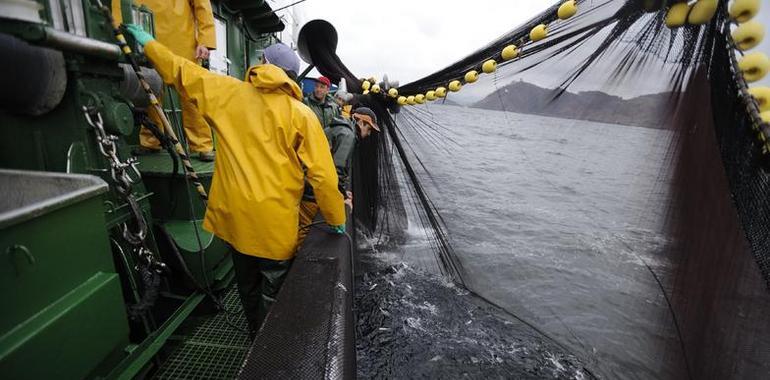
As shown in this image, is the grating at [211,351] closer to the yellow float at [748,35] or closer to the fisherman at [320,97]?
the yellow float at [748,35]

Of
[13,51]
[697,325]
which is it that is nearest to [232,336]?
[13,51]

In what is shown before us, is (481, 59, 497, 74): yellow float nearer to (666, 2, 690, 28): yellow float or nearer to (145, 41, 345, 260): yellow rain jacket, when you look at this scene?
(666, 2, 690, 28): yellow float

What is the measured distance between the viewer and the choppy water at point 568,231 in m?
2.54

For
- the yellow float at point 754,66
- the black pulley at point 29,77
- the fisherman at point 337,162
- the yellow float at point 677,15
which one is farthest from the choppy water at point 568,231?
the black pulley at point 29,77

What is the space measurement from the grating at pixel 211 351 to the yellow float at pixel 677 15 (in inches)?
128

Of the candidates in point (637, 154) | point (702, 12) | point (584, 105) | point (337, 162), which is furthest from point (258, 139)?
point (637, 154)

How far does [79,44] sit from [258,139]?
36.9 inches

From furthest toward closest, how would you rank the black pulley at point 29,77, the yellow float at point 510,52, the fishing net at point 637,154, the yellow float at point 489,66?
the yellow float at point 489,66 → the yellow float at point 510,52 → the fishing net at point 637,154 → the black pulley at point 29,77

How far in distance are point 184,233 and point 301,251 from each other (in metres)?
1.22

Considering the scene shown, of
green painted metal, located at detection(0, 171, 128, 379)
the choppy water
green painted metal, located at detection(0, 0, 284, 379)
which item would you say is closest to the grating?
green painted metal, located at detection(0, 0, 284, 379)

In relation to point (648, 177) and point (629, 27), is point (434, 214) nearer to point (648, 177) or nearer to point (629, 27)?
point (648, 177)

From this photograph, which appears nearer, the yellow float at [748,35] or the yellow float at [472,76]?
the yellow float at [748,35]

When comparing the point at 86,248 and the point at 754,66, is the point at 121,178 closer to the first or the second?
the point at 86,248

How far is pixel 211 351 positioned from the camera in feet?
8.33
